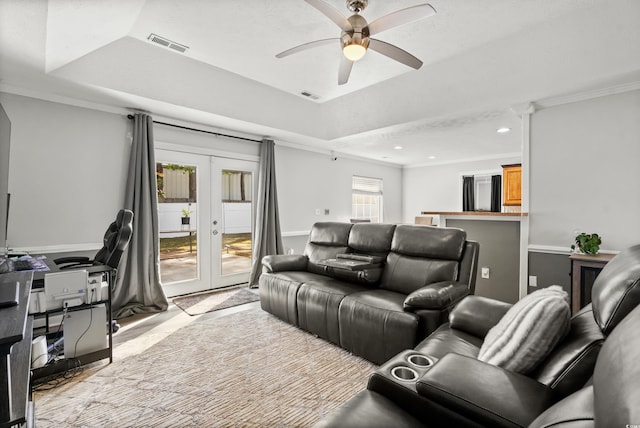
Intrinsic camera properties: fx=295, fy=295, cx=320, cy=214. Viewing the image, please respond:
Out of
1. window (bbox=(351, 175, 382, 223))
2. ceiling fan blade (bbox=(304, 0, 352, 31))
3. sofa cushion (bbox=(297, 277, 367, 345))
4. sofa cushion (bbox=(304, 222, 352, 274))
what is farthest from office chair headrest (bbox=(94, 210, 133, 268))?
window (bbox=(351, 175, 382, 223))

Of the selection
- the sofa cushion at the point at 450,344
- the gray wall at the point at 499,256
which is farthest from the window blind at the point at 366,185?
the sofa cushion at the point at 450,344

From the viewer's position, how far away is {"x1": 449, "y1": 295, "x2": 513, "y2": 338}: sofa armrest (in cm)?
173

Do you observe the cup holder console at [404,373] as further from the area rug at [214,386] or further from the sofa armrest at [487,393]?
the area rug at [214,386]

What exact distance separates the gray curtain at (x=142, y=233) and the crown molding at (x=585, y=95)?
4609 millimetres

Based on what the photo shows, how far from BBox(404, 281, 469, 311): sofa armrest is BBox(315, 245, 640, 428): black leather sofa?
2.85ft

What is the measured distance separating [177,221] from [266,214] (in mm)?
1323

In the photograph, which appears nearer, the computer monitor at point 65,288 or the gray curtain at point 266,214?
the computer monitor at point 65,288

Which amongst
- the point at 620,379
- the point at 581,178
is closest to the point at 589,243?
the point at 581,178

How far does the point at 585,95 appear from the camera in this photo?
3074 millimetres

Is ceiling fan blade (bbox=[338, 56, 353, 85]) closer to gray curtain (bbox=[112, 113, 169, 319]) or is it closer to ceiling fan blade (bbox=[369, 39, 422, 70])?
ceiling fan blade (bbox=[369, 39, 422, 70])

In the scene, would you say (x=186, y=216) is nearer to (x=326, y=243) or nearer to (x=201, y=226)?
(x=201, y=226)

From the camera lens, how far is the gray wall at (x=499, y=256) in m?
3.53

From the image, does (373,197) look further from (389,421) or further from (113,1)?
(389,421)

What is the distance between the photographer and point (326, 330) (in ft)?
8.68
